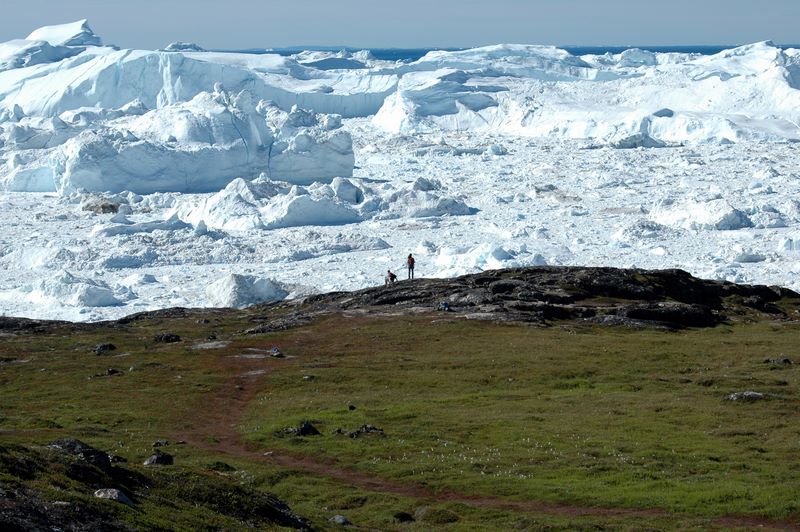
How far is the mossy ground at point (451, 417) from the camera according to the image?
848 inches

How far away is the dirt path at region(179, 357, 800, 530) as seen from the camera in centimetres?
2128

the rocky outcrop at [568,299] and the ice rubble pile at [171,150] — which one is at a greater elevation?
the ice rubble pile at [171,150]

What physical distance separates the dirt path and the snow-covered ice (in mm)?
29178

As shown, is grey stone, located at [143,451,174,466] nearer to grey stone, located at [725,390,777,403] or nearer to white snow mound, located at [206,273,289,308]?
grey stone, located at [725,390,777,403]

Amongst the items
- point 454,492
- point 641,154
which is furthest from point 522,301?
point 641,154

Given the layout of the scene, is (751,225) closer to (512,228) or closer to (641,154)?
(512,228)

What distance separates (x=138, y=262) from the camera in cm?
7631

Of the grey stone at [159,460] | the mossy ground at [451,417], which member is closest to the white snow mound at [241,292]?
the mossy ground at [451,417]

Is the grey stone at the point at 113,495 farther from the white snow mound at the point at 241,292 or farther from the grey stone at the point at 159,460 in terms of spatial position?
the white snow mound at the point at 241,292

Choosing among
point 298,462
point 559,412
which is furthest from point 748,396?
point 298,462

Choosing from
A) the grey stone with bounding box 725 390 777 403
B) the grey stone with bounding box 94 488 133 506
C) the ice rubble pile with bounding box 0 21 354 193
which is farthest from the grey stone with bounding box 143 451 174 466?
the ice rubble pile with bounding box 0 21 354 193

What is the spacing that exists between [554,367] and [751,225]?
52.1m

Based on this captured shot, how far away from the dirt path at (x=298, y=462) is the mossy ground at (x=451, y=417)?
0.09 meters

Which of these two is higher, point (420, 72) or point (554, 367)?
point (420, 72)
